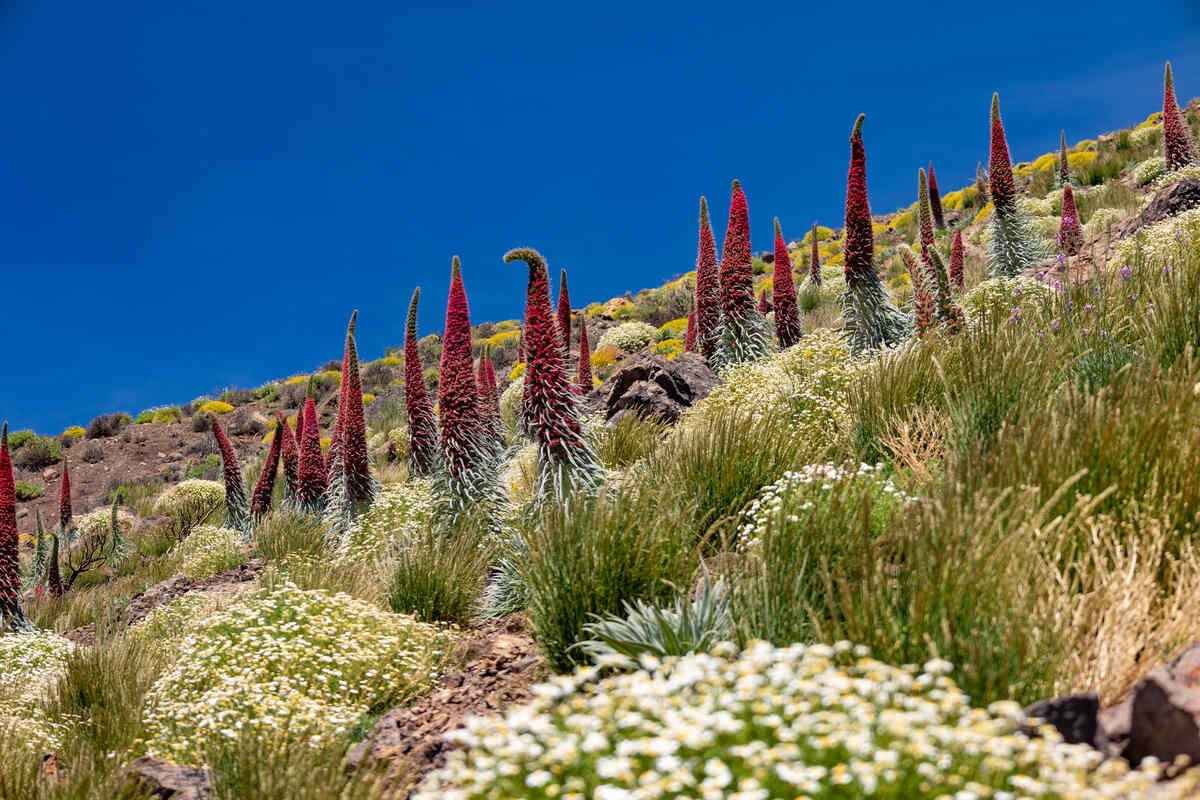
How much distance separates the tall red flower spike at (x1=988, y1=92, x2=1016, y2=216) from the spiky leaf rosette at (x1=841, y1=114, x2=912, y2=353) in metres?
4.14

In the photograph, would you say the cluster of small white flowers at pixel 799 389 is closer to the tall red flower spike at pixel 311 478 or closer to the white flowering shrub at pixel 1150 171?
the tall red flower spike at pixel 311 478

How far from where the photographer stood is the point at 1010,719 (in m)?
2.68

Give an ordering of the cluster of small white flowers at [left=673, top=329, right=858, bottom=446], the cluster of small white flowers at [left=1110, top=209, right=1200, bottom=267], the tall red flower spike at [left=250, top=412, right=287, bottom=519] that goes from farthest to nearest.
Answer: the tall red flower spike at [left=250, top=412, right=287, bottom=519]
the cluster of small white flowers at [left=1110, top=209, right=1200, bottom=267]
the cluster of small white flowers at [left=673, top=329, right=858, bottom=446]

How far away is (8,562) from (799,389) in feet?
30.6

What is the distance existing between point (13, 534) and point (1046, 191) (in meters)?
30.6

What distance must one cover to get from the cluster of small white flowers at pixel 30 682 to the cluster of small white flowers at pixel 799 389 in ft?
18.1

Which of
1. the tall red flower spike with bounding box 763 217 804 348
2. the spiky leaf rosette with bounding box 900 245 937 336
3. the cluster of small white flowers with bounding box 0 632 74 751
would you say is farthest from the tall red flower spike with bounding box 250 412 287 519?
the spiky leaf rosette with bounding box 900 245 937 336

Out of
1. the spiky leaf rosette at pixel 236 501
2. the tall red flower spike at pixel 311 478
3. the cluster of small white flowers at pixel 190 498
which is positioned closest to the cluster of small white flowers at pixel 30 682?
the tall red flower spike at pixel 311 478

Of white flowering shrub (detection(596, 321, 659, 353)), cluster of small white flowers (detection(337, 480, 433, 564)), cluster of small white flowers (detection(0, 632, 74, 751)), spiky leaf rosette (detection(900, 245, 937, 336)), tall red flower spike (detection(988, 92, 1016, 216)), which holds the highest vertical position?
white flowering shrub (detection(596, 321, 659, 353))

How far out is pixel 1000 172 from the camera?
14383mm

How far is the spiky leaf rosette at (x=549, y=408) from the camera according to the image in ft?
24.6

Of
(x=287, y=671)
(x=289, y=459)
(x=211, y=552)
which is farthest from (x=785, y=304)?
(x=287, y=671)

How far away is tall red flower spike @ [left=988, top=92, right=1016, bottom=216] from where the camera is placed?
46.6 feet

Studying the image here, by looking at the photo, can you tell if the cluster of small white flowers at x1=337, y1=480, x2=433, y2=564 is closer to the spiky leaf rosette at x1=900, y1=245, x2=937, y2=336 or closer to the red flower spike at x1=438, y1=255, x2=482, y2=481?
the red flower spike at x1=438, y1=255, x2=482, y2=481
